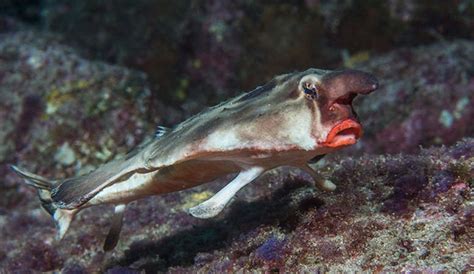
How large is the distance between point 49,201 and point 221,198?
1.96m

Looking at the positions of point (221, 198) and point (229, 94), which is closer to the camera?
point (221, 198)

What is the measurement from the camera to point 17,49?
785 centimetres

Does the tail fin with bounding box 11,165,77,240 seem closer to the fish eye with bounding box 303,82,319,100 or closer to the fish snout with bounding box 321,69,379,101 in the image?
the fish eye with bounding box 303,82,319,100

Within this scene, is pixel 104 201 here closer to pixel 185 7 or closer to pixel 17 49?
pixel 17 49

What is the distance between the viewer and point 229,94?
9867 millimetres

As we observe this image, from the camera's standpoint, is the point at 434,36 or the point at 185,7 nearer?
the point at 434,36

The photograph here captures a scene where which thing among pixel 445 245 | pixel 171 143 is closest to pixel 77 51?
pixel 171 143

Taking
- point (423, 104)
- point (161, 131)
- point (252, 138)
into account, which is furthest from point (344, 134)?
point (423, 104)

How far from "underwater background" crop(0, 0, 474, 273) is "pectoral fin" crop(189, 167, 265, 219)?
0.38 m

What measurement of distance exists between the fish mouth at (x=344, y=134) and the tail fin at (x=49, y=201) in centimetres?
245

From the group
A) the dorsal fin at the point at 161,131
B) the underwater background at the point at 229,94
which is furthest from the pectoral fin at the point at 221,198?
the dorsal fin at the point at 161,131

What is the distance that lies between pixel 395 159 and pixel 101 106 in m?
5.14

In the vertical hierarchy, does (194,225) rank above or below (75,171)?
above

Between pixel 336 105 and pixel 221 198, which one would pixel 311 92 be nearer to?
pixel 336 105
